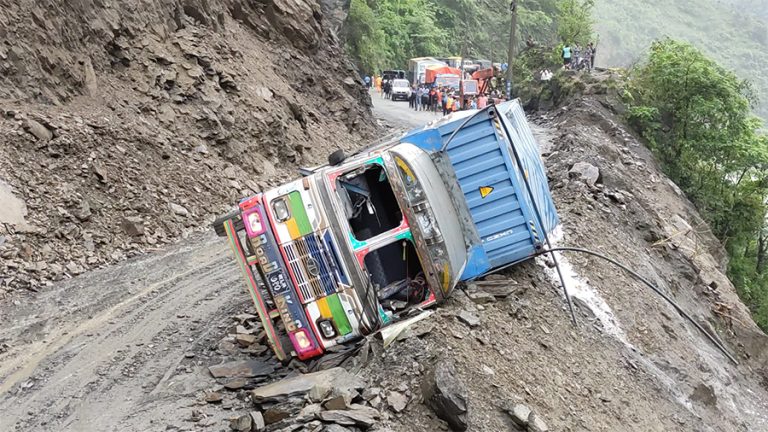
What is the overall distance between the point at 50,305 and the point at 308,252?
4675 mm

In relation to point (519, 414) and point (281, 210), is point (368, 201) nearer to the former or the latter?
point (281, 210)

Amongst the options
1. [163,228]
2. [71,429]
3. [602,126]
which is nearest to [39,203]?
[163,228]

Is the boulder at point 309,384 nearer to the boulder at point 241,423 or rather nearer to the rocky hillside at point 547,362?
the rocky hillside at point 547,362

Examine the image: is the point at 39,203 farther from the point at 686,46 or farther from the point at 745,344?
the point at 686,46

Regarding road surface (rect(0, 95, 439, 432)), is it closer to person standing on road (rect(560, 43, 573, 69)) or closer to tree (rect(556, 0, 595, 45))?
person standing on road (rect(560, 43, 573, 69))

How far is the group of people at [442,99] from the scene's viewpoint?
34188 millimetres

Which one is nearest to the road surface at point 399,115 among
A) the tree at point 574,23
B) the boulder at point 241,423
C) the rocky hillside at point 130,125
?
the rocky hillside at point 130,125

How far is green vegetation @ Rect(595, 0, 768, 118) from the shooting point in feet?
325

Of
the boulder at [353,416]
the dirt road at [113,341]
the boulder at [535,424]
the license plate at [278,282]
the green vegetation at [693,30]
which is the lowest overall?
the green vegetation at [693,30]

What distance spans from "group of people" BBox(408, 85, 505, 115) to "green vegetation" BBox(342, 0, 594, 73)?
543 cm

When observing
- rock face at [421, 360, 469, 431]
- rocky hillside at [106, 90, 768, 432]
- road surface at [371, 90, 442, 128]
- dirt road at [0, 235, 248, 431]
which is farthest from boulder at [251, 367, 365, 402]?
road surface at [371, 90, 442, 128]

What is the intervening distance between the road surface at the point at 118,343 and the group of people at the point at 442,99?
947 inches

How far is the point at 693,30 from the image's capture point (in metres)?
113

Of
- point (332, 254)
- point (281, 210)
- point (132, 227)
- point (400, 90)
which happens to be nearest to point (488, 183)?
point (332, 254)
